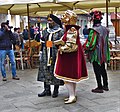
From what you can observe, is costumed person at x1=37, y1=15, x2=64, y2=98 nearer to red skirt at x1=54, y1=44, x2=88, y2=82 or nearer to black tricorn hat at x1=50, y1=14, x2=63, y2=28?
black tricorn hat at x1=50, y1=14, x2=63, y2=28

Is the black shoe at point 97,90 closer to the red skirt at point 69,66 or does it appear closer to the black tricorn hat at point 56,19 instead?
the red skirt at point 69,66

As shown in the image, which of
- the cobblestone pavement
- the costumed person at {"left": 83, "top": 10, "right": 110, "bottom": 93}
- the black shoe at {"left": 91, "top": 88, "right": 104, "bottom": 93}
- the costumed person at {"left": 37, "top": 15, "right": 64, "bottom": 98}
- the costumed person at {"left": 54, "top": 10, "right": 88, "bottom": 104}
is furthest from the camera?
the black shoe at {"left": 91, "top": 88, "right": 104, "bottom": 93}

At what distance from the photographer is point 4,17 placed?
2569 centimetres

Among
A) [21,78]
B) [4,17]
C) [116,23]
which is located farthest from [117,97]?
[4,17]

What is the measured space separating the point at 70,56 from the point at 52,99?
1.06 meters

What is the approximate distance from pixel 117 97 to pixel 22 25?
83.9 ft

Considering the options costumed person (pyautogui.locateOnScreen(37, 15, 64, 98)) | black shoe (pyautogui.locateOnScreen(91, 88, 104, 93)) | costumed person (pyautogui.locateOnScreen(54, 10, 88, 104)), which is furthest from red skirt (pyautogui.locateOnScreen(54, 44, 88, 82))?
black shoe (pyautogui.locateOnScreen(91, 88, 104, 93))

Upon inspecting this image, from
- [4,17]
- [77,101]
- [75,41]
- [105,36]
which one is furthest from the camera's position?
[4,17]

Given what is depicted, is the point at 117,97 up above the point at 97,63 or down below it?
below

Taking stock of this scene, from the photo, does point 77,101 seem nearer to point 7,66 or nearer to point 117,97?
point 117,97

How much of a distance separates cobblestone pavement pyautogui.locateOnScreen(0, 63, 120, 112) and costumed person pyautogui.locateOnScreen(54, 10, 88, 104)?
33cm

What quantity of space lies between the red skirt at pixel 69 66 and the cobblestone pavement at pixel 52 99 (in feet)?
1.76

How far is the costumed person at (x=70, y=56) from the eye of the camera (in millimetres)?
5773

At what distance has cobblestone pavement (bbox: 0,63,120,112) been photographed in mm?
5633
